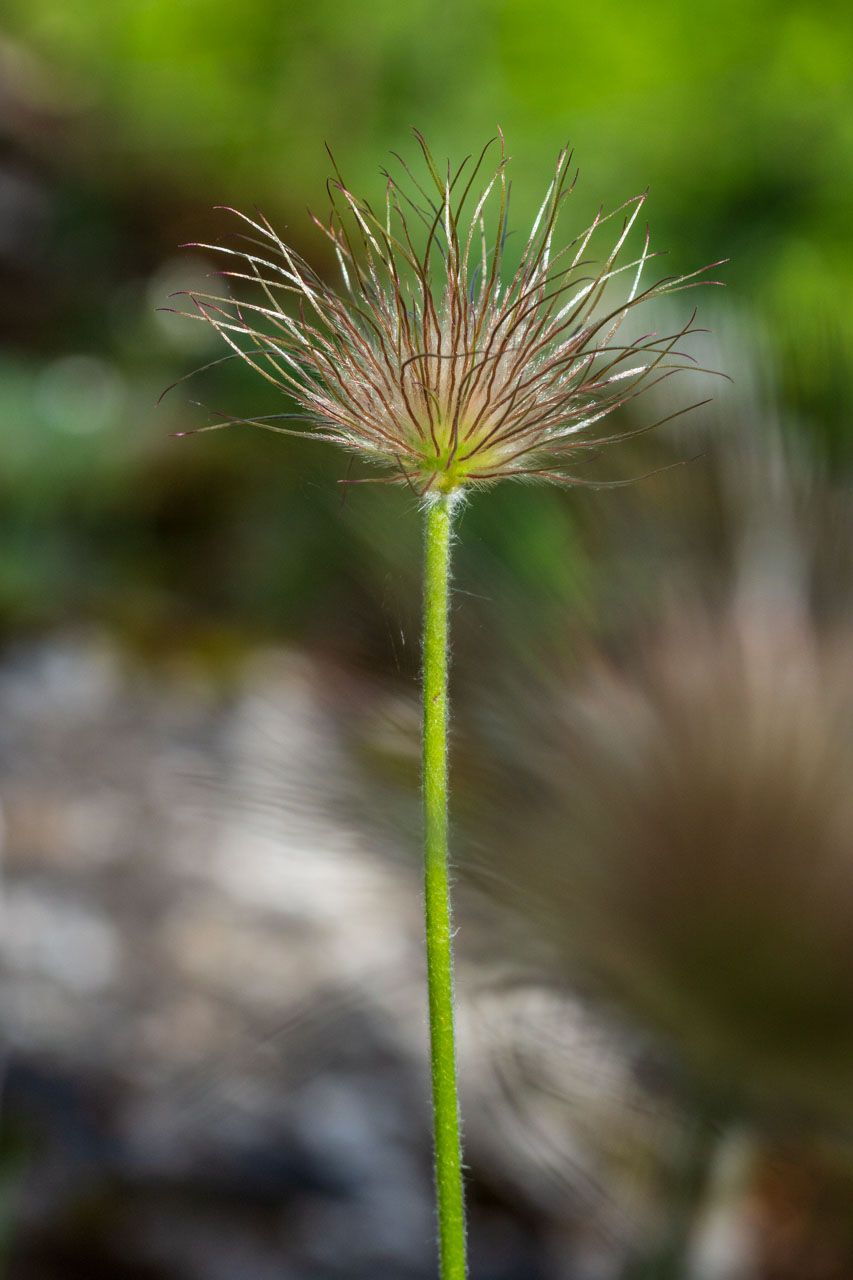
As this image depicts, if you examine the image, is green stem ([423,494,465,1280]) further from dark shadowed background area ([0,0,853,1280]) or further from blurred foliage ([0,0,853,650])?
blurred foliage ([0,0,853,650])

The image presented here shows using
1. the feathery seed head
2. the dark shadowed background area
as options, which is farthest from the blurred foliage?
the feathery seed head

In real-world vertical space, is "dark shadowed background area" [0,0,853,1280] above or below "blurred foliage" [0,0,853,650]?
below

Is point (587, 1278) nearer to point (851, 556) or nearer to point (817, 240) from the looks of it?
point (851, 556)

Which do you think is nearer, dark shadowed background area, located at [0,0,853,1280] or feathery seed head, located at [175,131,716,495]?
feathery seed head, located at [175,131,716,495]

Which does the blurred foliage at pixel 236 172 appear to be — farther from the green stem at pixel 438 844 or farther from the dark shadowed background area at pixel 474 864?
the green stem at pixel 438 844

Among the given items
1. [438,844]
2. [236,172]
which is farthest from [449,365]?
[236,172]

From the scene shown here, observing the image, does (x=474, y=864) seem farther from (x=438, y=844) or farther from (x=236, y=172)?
(x=236, y=172)

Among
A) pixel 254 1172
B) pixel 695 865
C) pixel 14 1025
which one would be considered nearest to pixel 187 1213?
pixel 254 1172
